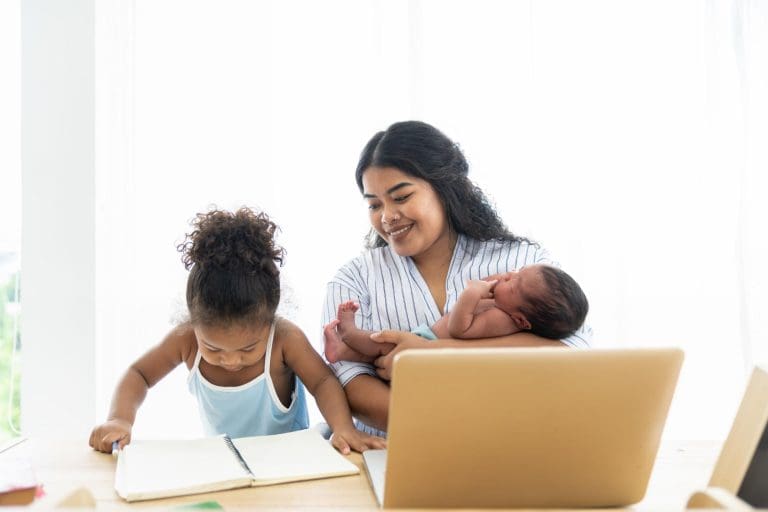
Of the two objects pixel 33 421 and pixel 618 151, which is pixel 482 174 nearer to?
pixel 618 151

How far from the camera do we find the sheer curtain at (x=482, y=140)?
2.83 meters

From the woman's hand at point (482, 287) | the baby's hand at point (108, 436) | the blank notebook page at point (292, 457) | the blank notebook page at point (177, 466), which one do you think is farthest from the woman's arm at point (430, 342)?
the baby's hand at point (108, 436)

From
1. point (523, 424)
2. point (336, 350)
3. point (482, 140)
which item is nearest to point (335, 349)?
point (336, 350)

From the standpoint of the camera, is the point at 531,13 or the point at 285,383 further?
the point at 531,13

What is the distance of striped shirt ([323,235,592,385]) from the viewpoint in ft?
5.88

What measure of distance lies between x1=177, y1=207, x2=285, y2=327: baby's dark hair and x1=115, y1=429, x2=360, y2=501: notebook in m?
0.27

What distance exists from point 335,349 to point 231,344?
26 cm

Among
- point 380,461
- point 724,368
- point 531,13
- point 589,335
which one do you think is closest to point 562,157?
point 531,13

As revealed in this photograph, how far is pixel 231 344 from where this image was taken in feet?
4.99

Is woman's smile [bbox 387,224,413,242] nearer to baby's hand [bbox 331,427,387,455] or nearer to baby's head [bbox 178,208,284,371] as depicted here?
baby's head [bbox 178,208,284,371]

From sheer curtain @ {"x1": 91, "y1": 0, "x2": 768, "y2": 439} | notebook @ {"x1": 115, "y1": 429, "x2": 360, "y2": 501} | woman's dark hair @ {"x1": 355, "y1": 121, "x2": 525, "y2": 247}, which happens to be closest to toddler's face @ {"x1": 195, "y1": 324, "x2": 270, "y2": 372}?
notebook @ {"x1": 115, "y1": 429, "x2": 360, "y2": 501}

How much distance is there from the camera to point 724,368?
3.02 meters

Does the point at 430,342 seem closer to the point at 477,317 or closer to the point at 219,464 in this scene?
the point at 477,317

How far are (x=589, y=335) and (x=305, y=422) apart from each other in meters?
0.74
